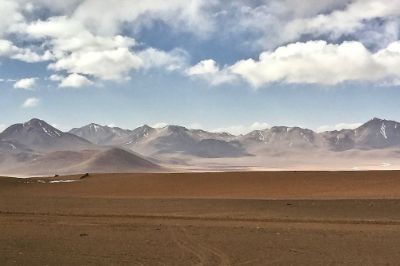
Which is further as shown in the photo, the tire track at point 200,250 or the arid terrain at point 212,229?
the arid terrain at point 212,229

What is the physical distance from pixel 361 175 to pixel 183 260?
28894 millimetres

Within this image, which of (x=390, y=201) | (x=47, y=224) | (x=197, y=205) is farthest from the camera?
(x=197, y=205)

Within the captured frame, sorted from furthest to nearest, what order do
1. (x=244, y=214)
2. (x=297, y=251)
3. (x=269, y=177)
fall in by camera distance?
(x=269, y=177) < (x=244, y=214) < (x=297, y=251)

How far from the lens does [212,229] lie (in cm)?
1881

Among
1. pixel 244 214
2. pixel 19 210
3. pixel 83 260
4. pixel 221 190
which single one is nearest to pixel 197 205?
pixel 244 214

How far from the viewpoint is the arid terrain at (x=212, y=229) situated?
13.7 metres

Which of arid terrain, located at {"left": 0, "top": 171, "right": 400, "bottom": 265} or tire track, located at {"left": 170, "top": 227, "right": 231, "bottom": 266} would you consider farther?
arid terrain, located at {"left": 0, "top": 171, "right": 400, "bottom": 265}

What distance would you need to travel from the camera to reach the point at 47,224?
20469 millimetres

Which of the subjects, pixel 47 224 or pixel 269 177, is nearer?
pixel 47 224

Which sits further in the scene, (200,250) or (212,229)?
(212,229)

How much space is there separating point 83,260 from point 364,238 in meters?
8.66

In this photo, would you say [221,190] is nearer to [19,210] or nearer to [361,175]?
[361,175]

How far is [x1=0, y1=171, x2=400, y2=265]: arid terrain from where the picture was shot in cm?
1368

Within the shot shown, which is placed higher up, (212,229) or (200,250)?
(212,229)
